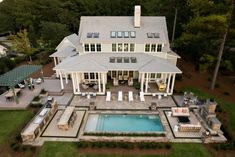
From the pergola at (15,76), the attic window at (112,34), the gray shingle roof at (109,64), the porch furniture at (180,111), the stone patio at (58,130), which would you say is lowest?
the stone patio at (58,130)

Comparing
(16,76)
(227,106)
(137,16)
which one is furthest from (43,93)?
(227,106)

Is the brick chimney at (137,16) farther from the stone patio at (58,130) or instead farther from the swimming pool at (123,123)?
the stone patio at (58,130)

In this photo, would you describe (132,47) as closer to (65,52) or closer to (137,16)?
(137,16)

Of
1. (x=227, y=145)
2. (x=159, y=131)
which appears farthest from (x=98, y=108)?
(x=227, y=145)

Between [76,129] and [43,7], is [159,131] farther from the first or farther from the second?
[43,7]

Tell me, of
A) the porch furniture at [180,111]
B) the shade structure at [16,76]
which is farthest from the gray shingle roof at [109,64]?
the porch furniture at [180,111]

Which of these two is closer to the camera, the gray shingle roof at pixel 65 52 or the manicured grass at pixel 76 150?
the manicured grass at pixel 76 150

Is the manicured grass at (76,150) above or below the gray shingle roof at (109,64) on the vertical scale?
below
